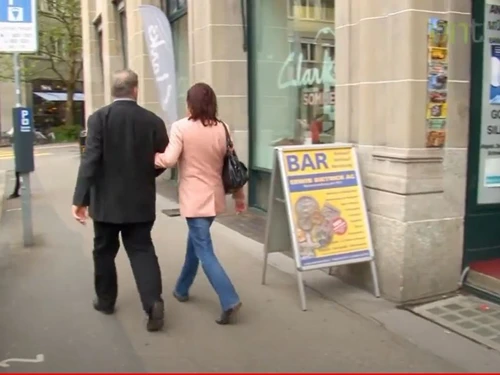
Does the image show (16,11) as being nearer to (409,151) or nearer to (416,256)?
(409,151)

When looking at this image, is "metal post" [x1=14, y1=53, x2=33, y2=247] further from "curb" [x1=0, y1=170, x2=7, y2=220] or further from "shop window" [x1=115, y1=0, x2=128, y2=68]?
"shop window" [x1=115, y1=0, x2=128, y2=68]

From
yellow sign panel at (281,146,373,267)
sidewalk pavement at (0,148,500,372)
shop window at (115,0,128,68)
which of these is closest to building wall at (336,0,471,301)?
yellow sign panel at (281,146,373,267)

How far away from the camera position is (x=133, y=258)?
4.57 m

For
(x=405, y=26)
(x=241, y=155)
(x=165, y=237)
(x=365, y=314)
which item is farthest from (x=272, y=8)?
(x=365, y=314)

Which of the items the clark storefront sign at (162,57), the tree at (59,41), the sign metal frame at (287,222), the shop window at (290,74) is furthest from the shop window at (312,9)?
the tree at (59,41)

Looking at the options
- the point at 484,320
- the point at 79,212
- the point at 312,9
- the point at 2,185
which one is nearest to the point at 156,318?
the point at 79,212

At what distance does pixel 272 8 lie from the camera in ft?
28.0

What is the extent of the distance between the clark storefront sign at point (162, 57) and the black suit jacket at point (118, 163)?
178 inches

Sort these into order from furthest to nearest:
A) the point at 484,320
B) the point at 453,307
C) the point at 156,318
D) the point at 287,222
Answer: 1. the point at 287,222
2. the point at 453,307
3. the point at 484,320
4. the point at 156,318

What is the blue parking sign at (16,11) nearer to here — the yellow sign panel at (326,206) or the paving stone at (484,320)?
the yellow sign panel at (326,206)

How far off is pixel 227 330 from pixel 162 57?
553 centimetres

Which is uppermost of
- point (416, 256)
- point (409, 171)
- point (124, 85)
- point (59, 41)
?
point (59, 41)

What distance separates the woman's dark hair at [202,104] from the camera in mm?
4559

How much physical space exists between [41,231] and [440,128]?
5381mm
